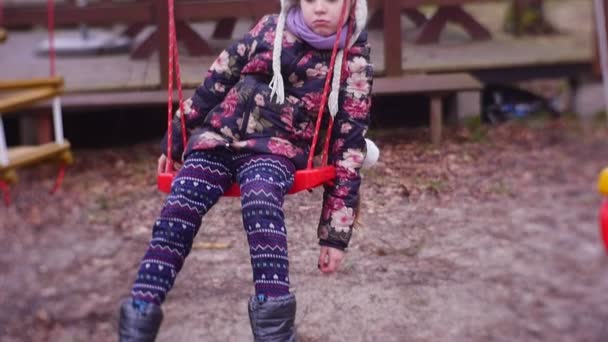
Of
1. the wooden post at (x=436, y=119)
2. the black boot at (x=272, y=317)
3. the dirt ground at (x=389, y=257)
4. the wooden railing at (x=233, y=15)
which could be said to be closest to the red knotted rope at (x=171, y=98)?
the black boot at (x=272, y=317)

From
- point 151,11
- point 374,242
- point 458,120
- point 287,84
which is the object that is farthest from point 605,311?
point 151,11

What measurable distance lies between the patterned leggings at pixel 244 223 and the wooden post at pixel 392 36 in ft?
6.46

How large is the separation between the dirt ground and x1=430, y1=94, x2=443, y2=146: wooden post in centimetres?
8

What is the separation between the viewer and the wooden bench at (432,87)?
4594 millimetres

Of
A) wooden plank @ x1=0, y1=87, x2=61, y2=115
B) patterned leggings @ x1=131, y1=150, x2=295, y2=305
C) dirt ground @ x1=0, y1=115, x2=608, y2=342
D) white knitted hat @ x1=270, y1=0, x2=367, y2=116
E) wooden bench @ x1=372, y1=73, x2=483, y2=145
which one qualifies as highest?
white knitted hat @ x1=270, y1=0, x2=367, y2=116

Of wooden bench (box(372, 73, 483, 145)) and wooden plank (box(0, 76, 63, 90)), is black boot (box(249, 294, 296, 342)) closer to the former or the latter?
wooden bench (box(372, 73, 483, 145))

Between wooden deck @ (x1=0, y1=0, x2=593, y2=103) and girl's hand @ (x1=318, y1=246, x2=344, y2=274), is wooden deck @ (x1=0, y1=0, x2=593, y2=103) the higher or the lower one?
the lower one

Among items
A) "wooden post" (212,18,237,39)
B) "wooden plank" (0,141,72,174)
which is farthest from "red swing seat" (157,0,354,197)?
"wooden plank" (0,141,72,174)

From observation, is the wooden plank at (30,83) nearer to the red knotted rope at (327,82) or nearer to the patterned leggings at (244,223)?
the patterned leggings at (244,223)

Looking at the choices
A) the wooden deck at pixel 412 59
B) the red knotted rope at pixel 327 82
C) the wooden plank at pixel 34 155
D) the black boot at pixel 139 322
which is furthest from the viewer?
the wooden deck at pixel 412 59

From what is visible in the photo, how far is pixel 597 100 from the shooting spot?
264 inches

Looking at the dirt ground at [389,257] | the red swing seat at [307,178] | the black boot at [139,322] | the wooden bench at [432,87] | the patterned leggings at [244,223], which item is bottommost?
the dirt ground at [389,257]

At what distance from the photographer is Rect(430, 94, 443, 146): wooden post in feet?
14.5

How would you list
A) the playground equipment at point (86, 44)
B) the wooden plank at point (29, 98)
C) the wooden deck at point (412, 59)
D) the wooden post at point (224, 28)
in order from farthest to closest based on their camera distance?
the playground equipment at point (86, 44)
the wooden deck at point (412, 59)
the wooden plank at point (29, 98)
the wooden post at point (224, 28)
